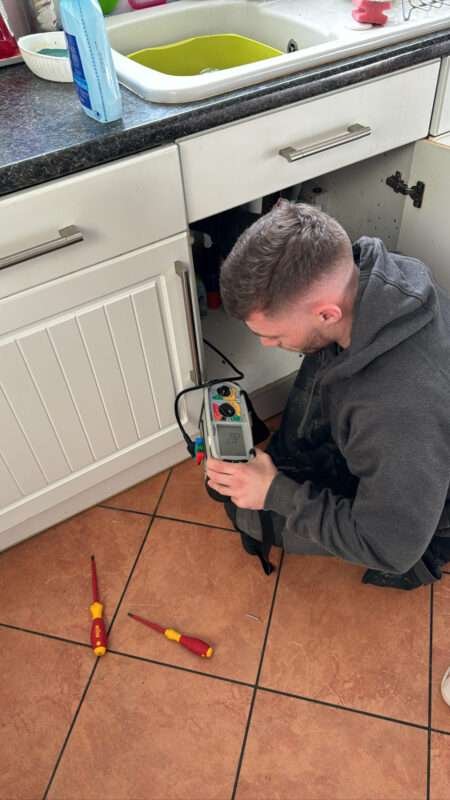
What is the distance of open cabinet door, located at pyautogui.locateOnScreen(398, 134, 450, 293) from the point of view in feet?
3.74

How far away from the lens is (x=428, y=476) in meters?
0.76

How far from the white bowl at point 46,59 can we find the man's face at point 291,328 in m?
0.49

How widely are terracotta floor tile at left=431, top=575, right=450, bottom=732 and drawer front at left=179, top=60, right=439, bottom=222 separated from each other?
0.84 m

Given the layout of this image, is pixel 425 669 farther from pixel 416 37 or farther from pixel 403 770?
pixel 416 37

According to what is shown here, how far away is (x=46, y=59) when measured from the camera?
0.91 m

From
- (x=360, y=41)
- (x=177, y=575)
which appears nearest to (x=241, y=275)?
(x=360, y=41)

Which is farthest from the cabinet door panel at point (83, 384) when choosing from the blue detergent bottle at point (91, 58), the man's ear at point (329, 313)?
the man's ear at point (329, 313)

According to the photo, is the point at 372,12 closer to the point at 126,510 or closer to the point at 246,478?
the point at 246,478

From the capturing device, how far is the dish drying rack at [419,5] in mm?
1064

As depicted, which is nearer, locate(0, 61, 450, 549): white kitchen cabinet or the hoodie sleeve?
the hoodie sleeve

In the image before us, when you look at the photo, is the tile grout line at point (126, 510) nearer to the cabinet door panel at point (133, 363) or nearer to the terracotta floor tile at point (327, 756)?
the cabinet door panel at point (133, 363)

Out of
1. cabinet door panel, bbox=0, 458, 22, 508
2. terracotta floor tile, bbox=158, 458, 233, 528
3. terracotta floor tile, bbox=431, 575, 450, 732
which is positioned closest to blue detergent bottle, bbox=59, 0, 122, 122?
cabinet door panel, bbox=0, 458, 22, 508

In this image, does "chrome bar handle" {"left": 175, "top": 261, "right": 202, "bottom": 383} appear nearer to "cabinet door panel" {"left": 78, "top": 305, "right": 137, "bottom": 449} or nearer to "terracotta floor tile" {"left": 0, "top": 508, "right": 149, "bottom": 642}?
"cabinet door panel" {"left": 78, "top": 305, "right": 137, "bottom": 449}

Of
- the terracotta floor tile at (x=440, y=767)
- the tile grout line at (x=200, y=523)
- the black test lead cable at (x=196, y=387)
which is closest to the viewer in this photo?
the terracotta floor tile at (x=440, y=767)
